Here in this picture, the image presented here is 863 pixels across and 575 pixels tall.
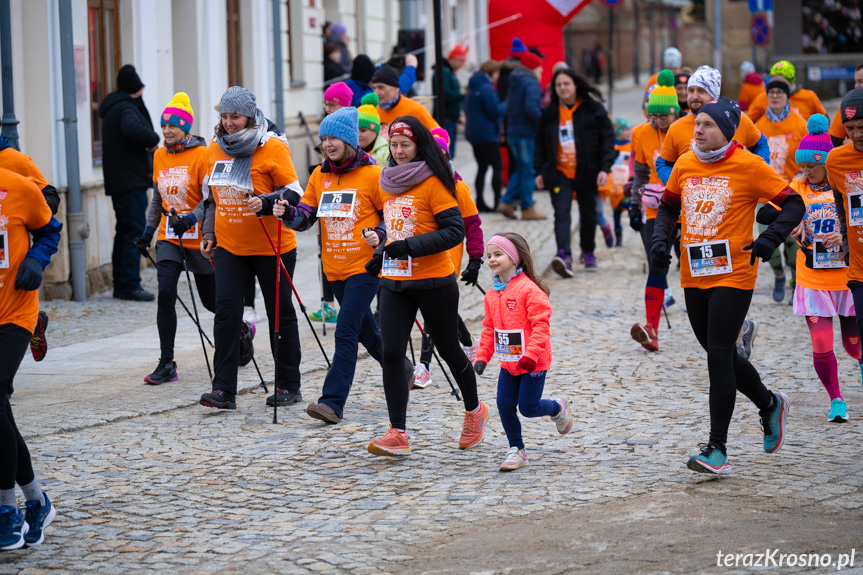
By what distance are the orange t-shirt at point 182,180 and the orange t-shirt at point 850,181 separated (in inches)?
174

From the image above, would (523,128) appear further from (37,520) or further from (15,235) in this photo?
(37,520)

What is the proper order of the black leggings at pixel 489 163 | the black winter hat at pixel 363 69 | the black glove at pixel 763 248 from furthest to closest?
1. the black leggings at pixel 489 163
2. the black winter hat at pixel 363 69
3. the black glove at pixel 763 248

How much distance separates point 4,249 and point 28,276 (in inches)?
7.1

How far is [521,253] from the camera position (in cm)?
666

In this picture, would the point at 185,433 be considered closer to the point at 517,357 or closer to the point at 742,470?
the point at 517,357

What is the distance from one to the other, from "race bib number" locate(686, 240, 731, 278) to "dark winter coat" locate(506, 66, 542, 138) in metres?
11.5

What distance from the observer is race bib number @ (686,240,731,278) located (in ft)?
20.8

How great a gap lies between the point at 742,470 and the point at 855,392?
2.27 m

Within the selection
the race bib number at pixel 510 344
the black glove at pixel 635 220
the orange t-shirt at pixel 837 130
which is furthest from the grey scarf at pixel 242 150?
the orange t-shirt at pixel 837 130

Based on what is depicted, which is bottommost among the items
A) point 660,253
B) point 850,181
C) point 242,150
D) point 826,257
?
point 826,257

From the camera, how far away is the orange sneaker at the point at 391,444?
22.5ft

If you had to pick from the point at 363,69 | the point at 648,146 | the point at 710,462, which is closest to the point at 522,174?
the point at 363,69

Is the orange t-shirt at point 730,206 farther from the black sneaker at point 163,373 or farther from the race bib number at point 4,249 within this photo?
the black sneaker at point 163,373

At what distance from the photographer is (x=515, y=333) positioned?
21.5 feet
